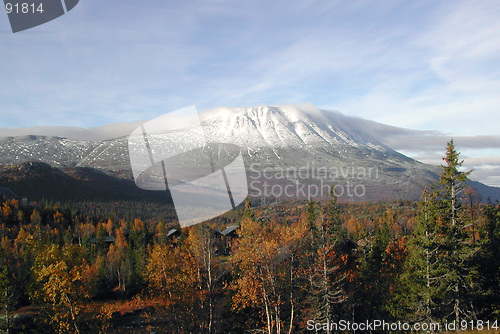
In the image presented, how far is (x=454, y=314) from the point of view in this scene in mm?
20938

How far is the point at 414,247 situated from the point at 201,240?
1342cm

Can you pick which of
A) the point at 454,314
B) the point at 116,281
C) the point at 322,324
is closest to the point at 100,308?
the point at 322,324

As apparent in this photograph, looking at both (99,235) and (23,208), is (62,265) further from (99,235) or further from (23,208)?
(23,208)

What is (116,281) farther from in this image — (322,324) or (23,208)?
(23,208)

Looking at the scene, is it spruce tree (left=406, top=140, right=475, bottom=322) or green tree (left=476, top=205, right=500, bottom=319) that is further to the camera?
green tree (left=476, top=205, right=500, bottom=319)

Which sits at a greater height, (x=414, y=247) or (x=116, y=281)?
(x=414, y=247)

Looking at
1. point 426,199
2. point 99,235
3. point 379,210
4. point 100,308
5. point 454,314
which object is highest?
point 426,199

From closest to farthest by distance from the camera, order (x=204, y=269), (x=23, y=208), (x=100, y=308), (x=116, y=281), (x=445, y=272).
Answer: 1. (x=100, y=308)
2. (x=445, y=272)
3. (x=204, y=269)
4. (x=116, y=281)
5. (x=23, y=208)

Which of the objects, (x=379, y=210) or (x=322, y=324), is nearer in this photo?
(x=322, y=324)

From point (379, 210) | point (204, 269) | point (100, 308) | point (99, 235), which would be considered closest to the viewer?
point (100, 308)

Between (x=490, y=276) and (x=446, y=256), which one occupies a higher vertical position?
(x=446, y=256)

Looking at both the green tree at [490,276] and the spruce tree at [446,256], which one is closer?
the spruce tree at [446,256]

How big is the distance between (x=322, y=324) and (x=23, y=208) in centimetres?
12573

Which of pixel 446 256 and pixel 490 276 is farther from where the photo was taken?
pixel 490 276
